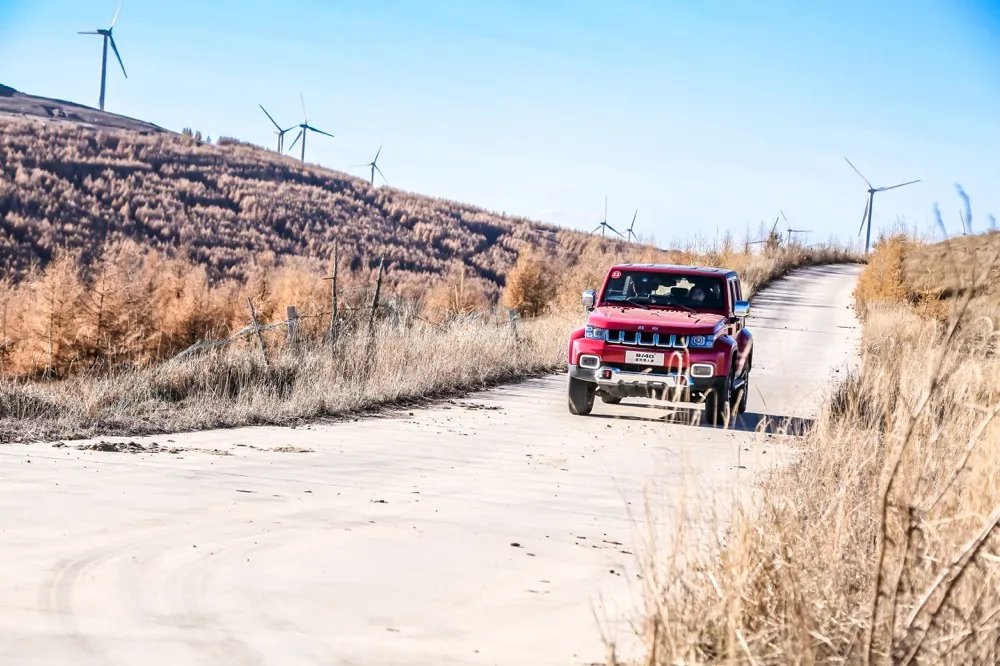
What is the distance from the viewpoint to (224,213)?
8575 centimetres

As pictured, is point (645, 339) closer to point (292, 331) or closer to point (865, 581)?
point (292, 331)

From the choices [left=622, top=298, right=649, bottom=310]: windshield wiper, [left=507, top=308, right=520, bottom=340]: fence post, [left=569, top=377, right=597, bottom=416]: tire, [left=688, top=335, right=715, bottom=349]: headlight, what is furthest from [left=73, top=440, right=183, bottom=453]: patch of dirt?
[left=507, top=308, right=520, bottom=340]: fence post

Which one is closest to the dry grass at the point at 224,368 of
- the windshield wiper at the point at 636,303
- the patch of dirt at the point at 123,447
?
the patch of dirt at the point at 123,447

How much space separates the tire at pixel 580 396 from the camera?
13.9 m

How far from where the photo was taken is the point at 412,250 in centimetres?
9181

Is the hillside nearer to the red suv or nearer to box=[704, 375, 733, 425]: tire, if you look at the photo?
the red suv

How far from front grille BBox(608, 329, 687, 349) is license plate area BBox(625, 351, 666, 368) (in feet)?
0.40

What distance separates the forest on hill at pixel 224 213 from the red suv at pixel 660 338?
4444 cm

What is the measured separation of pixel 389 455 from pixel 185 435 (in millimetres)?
2277

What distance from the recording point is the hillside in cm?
7131

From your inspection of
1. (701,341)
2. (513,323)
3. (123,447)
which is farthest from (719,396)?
(513,323)

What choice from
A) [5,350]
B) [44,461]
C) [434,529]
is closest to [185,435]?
[44,461]

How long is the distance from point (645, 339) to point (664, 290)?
157 centimetres

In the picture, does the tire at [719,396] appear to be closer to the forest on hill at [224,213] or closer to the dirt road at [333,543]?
the dirt road at [333,543]
